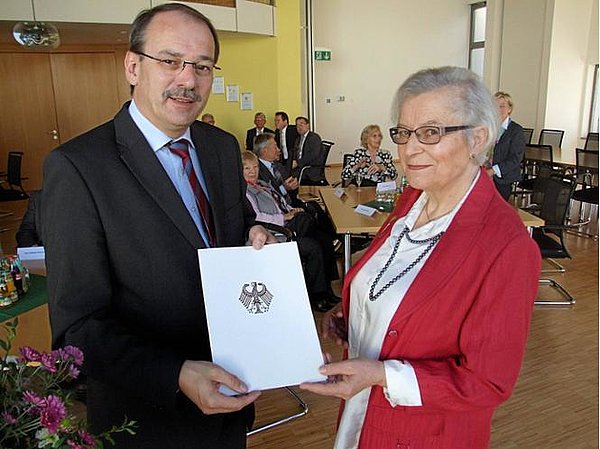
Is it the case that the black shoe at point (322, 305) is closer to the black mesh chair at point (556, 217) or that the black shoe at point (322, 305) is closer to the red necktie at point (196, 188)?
the black mesh chair at point (556, 217)

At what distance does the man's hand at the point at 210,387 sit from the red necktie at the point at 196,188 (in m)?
0.38

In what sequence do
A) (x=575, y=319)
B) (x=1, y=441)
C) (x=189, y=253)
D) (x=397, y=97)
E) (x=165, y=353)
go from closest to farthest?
(x=1, y=441), (x=165, y=353), (x=189, y=253), (x=397, y=97), (x=575, y=319)

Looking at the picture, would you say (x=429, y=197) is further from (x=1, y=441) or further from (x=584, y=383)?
(x=584, y=383)

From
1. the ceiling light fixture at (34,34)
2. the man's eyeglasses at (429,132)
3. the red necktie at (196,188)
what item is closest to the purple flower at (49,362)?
the red necktie at (196,188)

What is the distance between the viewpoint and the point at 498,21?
1175 centimetres

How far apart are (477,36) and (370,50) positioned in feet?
10.5

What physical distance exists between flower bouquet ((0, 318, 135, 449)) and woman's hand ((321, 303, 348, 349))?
94cm

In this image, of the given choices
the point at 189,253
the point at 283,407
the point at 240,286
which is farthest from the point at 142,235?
the point at 283,407

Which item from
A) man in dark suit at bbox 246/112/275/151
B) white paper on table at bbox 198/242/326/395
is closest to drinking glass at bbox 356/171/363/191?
man in dark suit at bbox 246/112/275/151

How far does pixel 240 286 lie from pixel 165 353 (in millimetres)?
Result: 224

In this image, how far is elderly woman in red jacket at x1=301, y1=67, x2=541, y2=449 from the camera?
1.14 metres

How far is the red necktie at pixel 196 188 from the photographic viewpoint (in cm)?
134

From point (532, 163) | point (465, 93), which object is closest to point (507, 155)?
point (532, 163)

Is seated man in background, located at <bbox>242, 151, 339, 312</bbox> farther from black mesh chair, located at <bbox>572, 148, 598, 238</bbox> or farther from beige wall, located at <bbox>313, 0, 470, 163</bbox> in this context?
beige wall, located at <bbox>313, 0, 470, 163</bbox>
